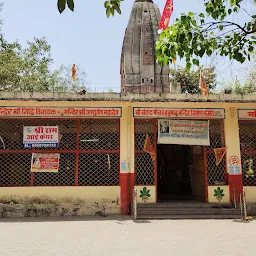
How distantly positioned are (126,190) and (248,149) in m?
4.23

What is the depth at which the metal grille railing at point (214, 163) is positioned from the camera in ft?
30.1

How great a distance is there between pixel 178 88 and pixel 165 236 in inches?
305

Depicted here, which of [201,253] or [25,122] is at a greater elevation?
[25,122]

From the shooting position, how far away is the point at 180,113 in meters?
9.12

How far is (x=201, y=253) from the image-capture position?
485cm

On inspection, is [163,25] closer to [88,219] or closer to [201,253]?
[88,219]

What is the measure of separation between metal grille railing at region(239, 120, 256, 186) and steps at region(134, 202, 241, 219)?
126cm

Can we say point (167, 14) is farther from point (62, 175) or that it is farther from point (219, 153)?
point (62, 175)

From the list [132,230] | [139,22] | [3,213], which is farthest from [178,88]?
[139,22]

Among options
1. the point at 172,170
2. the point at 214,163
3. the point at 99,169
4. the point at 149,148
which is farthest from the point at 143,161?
the point at 172,170

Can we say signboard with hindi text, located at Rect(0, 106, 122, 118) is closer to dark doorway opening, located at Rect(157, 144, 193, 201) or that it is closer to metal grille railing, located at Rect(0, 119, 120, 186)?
metal grille railing, located at Rect(0, 119, 120, 186)

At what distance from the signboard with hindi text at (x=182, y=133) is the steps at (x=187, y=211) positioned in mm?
1931

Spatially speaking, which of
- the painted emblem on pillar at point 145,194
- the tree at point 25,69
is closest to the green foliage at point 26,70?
the tree at point 25,69

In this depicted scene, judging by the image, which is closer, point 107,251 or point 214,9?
point 214,9
